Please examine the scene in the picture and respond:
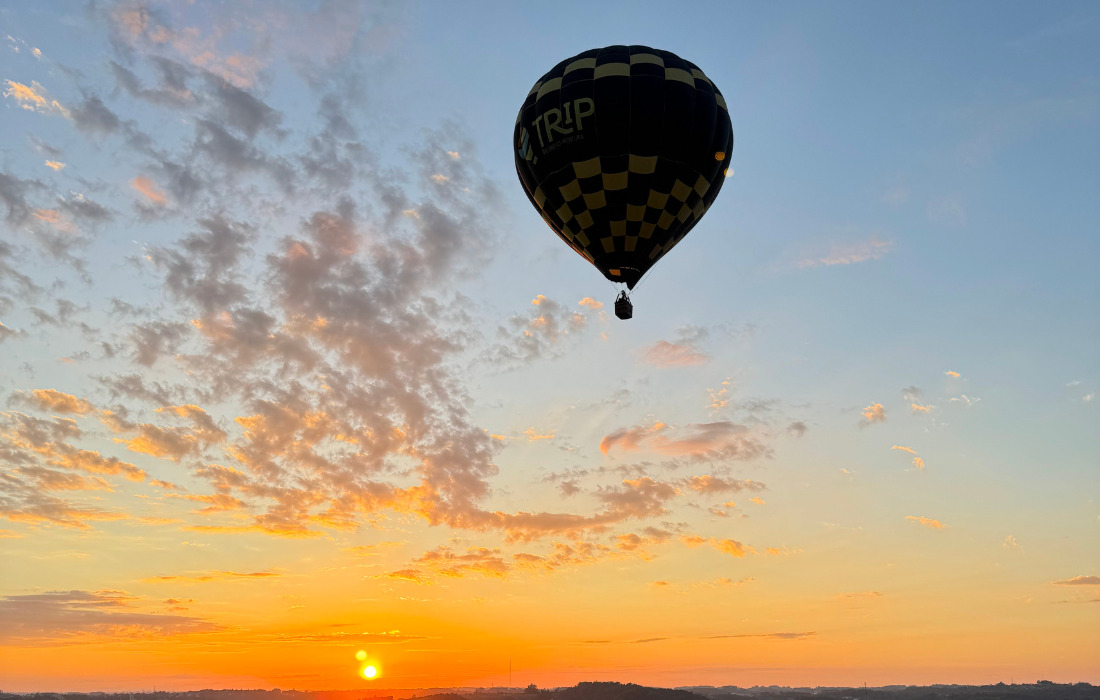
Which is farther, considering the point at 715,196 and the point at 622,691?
the point at 622,691

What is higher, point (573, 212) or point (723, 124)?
point (723, 124)

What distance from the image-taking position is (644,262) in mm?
37375

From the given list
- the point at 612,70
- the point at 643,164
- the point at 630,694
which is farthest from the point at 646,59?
the point at 630,694

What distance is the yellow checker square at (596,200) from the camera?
35.4 metres

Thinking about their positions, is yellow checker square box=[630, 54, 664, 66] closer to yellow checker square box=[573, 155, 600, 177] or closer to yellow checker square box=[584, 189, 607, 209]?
yellow checker square box=[573, 155, 600, 177]

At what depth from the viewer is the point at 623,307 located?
36.6 metres

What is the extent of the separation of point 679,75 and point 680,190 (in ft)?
16.7

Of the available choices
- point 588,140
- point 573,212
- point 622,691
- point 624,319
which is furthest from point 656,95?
point 622,691

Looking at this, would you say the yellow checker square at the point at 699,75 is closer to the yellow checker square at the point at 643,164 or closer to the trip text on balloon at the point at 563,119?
the yellow checker square at the point at 643,164

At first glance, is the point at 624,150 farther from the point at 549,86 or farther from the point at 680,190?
the point at 549,86

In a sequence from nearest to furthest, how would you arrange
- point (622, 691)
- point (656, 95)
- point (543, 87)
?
1. point (656, 95)
2. point (543, 87)
3. point (622, 691)

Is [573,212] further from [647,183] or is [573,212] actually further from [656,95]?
[656,95]

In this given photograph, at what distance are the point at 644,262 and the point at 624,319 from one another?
3.13m

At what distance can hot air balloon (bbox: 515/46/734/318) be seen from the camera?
1362 inches
